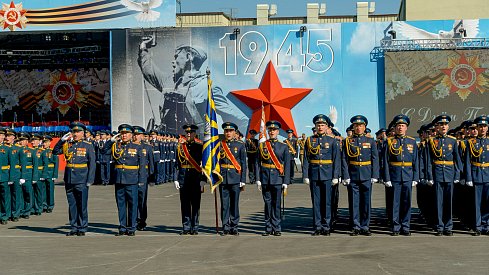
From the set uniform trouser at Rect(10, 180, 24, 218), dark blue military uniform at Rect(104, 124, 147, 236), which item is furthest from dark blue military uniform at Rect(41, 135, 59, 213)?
dark blue military uniform at Rect(104, 124, 147, 236)

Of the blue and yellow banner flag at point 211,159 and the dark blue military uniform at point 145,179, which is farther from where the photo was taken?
the dark blue military uniform at point 145,179

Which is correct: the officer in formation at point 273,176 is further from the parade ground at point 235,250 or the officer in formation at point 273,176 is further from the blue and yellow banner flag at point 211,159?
the blue and yellow banner flag at point 211,159

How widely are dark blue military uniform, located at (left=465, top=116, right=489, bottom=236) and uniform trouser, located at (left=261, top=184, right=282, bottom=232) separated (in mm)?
3202

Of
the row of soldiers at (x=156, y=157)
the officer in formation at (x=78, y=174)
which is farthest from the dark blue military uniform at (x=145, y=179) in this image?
the row of soldiers at (x=156, y=157)

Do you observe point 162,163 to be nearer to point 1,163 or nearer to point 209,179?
point 1,163

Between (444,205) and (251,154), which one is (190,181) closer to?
(444,205)

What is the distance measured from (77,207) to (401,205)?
559 centimetres

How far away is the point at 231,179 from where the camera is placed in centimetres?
1320

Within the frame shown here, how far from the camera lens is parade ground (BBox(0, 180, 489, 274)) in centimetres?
964

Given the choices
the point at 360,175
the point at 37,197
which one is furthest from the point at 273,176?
the point at 37,197

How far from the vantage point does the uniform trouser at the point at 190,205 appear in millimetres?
13297

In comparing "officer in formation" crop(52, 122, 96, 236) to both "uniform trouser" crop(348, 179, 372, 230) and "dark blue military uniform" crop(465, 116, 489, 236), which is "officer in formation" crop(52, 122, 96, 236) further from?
"dark blue military uniform" crop(465, 116, 489, 236)

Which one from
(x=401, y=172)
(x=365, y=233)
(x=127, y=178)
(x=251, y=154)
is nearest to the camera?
(x=365, y=233)

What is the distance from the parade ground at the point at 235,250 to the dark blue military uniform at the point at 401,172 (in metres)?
0.48
